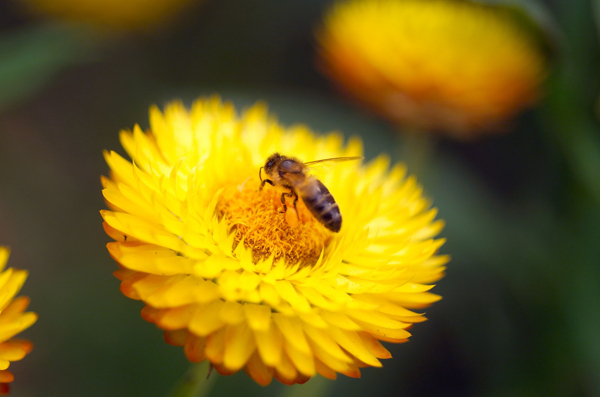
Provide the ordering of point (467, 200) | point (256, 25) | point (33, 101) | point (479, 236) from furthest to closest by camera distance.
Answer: point (256, 25) → point (33, 101) → point (467, 200) → point (479, 236)

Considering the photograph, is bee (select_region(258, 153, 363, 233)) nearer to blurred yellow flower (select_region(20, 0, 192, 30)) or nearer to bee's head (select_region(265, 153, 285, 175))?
bee's head (select_region(265, 153, 285, 175))

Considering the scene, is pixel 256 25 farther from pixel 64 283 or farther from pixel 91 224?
pixel 64 283

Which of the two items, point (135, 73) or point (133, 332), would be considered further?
point (135, 73)

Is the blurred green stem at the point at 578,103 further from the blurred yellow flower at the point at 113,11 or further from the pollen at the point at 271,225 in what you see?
the blurred yellow flower at the point at 113,11

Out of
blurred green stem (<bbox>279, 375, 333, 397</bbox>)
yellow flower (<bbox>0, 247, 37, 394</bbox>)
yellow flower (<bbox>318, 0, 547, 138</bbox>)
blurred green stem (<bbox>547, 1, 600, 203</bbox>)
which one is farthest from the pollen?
blurred green stem (<bbox>547, 1, 600, 203</bbox>)

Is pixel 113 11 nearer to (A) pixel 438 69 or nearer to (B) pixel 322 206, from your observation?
(A) pixel 438 69

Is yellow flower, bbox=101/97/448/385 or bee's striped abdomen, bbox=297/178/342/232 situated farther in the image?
bee's striped abdomen, bbox=297/178/342/232

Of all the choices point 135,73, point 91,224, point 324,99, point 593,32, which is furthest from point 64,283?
point 593,32
